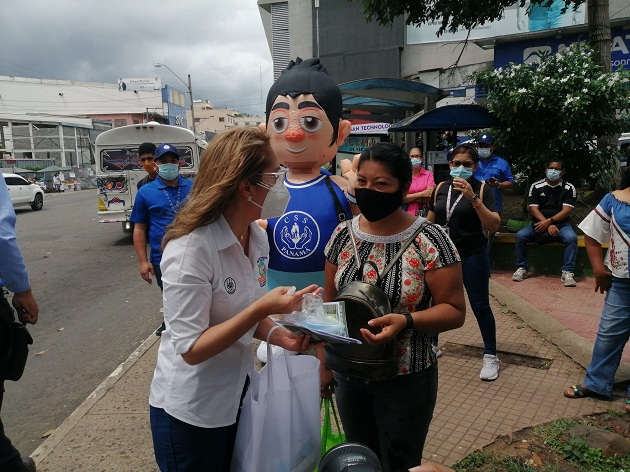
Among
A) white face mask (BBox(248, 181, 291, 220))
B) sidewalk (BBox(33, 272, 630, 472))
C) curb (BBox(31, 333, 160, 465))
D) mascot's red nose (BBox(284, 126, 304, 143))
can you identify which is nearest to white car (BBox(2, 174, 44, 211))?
curb (BBox(31, 333, 160, 465))

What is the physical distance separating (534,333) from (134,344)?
14.0 feet

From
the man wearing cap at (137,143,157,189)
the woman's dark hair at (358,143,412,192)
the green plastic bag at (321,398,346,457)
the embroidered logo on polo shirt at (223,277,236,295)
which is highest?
the man wearing cap at (137,143,157,189)

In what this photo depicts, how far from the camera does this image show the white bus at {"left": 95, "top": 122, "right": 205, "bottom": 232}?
36.4ft

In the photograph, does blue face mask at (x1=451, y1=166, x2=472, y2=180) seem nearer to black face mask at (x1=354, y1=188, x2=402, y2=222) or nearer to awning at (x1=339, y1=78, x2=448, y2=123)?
black face mask at (x1=354, y1=188, x2=402, y2=222)

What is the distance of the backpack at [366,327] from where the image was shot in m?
1.88

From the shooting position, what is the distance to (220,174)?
5.72 ft

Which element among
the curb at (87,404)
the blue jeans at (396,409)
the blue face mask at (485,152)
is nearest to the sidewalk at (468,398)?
the curb at (87,404)

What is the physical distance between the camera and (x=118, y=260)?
9953mm

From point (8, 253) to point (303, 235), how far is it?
166cm

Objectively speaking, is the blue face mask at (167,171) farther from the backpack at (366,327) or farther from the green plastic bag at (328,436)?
the backpack at (366,327)

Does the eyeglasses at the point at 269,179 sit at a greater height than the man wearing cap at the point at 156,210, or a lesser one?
greater

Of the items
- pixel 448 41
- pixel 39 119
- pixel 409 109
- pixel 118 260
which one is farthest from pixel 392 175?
pixel 39 119

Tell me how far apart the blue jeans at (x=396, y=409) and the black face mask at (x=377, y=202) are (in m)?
0.69

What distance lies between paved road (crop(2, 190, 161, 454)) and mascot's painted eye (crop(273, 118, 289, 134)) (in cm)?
284
